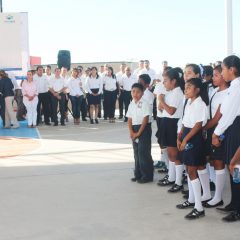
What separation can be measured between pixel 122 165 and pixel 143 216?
7.79ft

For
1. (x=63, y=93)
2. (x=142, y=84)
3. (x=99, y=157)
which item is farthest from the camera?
(x=63, y=93)

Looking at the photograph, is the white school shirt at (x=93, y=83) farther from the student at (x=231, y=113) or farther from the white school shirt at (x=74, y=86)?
the student at (x=231, y=113)

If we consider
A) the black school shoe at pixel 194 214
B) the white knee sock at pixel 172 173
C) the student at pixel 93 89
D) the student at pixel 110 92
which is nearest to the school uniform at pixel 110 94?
the student at pixel 110 92

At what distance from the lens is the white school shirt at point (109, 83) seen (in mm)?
12258

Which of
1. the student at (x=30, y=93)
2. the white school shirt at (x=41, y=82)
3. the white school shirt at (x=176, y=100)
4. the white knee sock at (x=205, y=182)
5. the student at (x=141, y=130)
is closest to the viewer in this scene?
the white knee sock at (x=205, y=182)

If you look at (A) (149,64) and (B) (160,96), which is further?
(A) (149,64)

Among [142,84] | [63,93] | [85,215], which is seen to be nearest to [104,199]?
[85,215]

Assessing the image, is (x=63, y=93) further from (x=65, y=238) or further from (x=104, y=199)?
(x=65, y=238)

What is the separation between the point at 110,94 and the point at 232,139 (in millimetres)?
8938

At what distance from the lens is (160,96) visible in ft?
16.5

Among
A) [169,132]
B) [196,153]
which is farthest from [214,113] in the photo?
[169,132]

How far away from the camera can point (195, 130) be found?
3957mm

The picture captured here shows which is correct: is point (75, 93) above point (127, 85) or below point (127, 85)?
below

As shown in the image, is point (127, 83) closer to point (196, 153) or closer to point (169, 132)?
point (169, 132)
